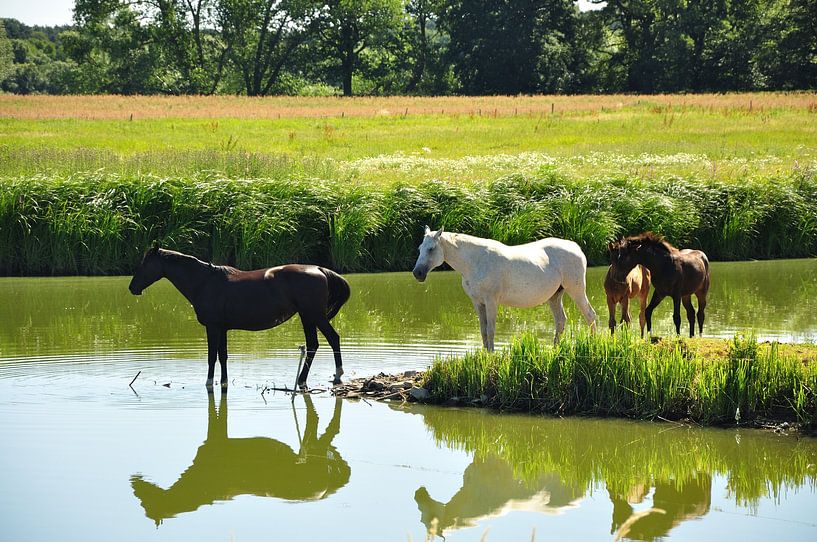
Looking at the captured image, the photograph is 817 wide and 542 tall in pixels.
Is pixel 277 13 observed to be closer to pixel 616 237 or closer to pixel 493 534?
pixel 616 237

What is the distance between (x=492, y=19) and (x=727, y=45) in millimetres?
16124

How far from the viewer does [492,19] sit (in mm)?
74812

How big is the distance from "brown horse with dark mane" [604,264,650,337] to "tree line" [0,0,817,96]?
56991 millimetres

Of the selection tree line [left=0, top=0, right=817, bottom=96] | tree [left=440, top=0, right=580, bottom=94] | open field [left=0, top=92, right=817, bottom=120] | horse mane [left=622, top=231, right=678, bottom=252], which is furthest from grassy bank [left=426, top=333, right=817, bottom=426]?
tree [left=440, top=0, right=580, bottom=94]

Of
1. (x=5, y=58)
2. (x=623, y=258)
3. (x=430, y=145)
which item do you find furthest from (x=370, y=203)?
(x=5, y=58)

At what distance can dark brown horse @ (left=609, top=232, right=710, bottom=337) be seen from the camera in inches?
489

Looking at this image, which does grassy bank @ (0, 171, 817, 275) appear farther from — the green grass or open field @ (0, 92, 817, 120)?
open field @ (0, 92, 817, 120)

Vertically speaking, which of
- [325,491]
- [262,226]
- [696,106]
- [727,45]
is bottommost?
[325,491]

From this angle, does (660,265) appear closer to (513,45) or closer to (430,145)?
(430,145)

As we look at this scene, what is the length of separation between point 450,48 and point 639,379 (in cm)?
6971

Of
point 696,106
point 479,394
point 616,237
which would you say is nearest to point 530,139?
point 696,106

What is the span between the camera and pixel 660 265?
12.7 m

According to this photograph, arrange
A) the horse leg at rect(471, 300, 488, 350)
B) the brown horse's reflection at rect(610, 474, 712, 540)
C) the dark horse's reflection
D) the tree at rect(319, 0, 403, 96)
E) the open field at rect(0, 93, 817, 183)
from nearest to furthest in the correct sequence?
the brown horse's reflection at rect(610, 474, 712, 540) → the dark horse's reflection → the horse leg at rect(471, 300, 488, 350) → the open field at rect(0, 93, 817, 183) → the tree at rect(319, 0, 403, 96)

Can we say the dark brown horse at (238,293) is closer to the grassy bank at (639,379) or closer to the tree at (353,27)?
the grassy bank at (639,379)
